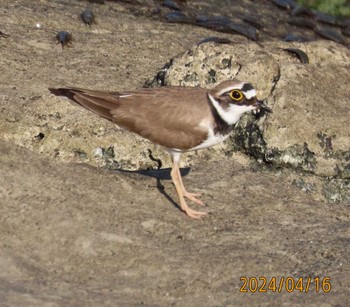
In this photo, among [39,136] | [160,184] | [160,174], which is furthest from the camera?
[39,136]

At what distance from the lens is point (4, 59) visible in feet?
35.3

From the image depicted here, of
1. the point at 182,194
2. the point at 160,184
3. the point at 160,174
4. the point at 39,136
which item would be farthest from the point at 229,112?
the point at 39,136

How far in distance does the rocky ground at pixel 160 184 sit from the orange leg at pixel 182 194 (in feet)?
0.33

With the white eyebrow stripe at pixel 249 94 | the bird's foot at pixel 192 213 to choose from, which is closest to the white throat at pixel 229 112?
the white eyebrow stripe at pixel 249 94

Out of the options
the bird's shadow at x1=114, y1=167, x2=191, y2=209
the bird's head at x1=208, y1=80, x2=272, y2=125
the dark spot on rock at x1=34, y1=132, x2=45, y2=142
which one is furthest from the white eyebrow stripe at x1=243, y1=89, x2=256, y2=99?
the dark spot on rock at x1=34, y1=132, x2=45, y2=142

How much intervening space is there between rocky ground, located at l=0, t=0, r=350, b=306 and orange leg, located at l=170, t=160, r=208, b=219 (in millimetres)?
100

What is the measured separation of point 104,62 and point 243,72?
2586 millimetres

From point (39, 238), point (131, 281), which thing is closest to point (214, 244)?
point (131, 281)

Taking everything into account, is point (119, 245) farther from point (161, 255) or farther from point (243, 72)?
point (243, 72)

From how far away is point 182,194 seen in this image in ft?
27.3

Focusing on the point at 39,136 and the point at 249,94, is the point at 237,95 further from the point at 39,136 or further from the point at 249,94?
the point at 39,136

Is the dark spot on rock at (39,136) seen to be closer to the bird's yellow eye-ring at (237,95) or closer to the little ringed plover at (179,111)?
the little ringed plover at (179,111)

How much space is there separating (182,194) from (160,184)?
0.42 meters

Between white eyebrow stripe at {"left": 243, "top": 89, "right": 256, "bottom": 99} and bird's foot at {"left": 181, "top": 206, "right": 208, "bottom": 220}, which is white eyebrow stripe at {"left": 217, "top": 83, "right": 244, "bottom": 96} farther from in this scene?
bird's foot at {"left": 181, "top": 206, "right": 208, "bottom": 220}
